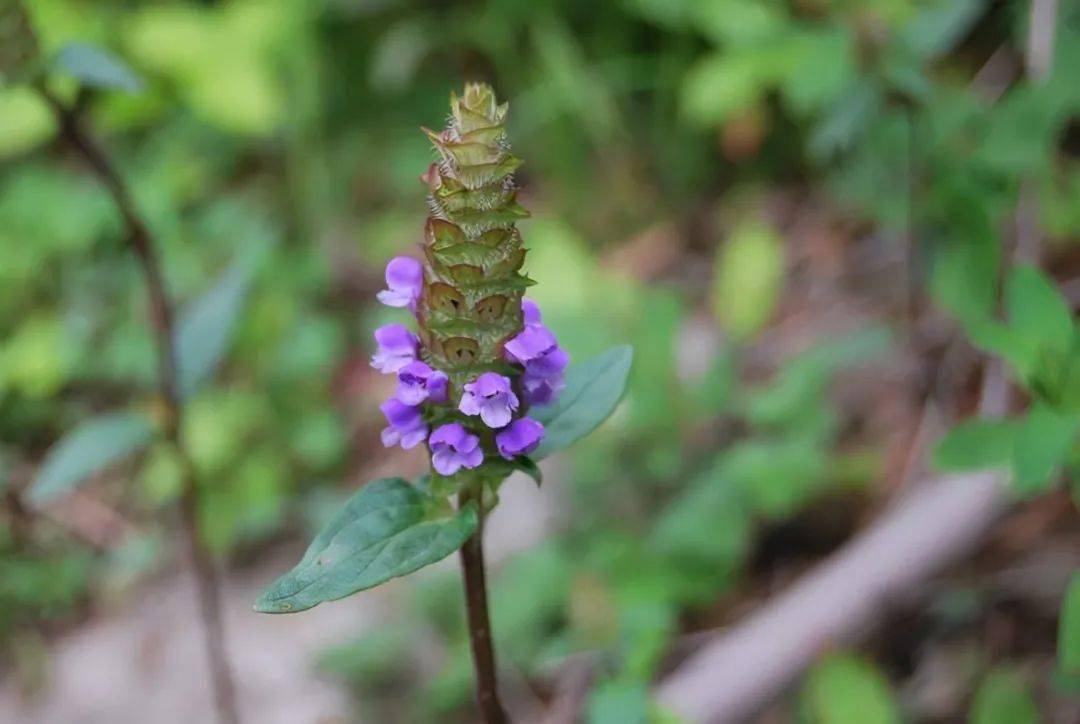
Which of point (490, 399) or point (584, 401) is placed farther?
point (584, 401)

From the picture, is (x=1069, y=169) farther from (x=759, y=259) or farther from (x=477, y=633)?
(x=477, y=633)

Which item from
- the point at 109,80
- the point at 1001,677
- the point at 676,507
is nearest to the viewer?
the point at 109,80

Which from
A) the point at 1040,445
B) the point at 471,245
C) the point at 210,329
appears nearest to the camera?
the point at 471,245

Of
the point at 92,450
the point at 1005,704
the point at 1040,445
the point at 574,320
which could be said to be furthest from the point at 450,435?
the point at 574,320

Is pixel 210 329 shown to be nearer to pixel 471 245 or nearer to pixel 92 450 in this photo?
pixel 92 450

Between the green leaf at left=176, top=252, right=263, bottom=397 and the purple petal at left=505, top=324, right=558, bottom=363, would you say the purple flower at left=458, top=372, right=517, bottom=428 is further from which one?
the green leaf at left=176, top=252, right=263, bottom=397

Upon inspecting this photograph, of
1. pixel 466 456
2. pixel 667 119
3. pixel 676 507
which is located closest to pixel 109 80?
pixel 466 456

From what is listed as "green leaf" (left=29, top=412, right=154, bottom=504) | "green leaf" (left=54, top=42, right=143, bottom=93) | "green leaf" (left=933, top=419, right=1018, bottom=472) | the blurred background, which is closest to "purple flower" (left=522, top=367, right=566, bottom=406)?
the blurred background
